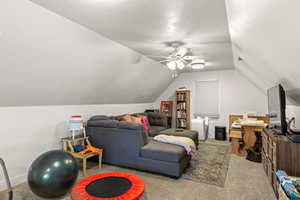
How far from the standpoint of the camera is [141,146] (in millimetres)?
2994

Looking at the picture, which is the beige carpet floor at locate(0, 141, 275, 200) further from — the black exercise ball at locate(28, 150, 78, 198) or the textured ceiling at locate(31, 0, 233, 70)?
the textured ceiling at locate(31, 0, 233, 70)

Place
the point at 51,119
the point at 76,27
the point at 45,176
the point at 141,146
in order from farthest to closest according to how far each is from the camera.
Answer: the point at 51,119, the point at 141,146, the point at 76,27, the point at 45,176

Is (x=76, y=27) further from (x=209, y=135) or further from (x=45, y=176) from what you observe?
(x=209, y=135)

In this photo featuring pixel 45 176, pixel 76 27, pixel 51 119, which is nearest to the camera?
pixel 45 176

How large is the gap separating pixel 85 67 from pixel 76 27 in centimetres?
83

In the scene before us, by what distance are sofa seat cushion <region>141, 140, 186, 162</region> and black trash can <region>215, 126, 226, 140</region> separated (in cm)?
314

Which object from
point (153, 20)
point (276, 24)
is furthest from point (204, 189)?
point (153, 20)

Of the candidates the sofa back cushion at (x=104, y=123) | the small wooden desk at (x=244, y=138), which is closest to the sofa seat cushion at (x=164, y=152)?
the sofa back cushion at (x=104, y=123)

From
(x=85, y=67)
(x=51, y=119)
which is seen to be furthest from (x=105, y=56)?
(x=51, y=119)

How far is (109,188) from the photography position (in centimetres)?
178

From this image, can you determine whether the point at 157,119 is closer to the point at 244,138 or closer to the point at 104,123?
the point at 104,123

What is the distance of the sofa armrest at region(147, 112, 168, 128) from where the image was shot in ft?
17.7

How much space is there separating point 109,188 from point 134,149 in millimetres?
1236

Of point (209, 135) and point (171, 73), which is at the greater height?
point (171, 73)
